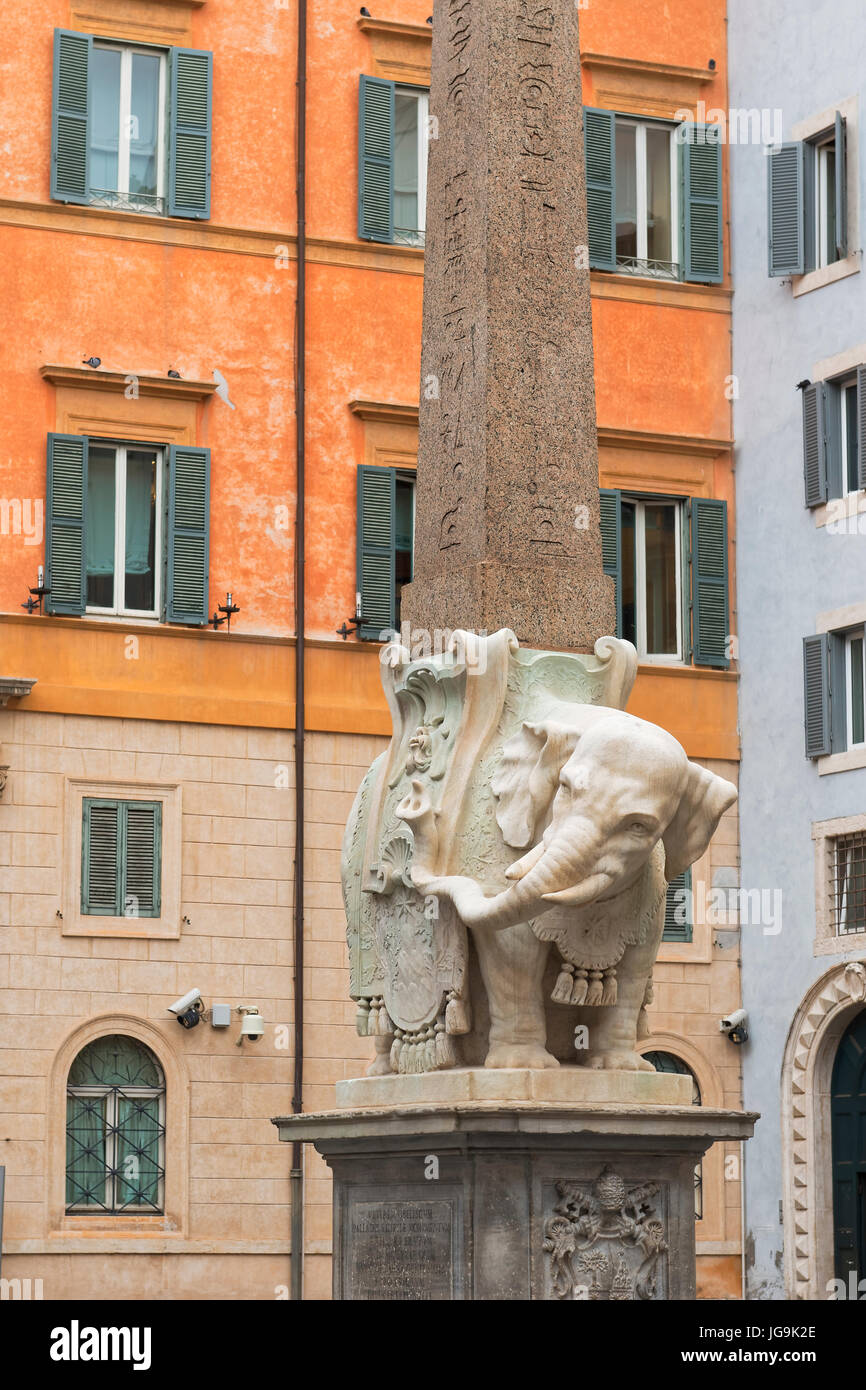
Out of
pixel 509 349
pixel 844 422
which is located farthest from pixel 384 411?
pixel 509 349

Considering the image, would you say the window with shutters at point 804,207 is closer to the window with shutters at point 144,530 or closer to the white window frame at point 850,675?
the white window frame at point 850,675

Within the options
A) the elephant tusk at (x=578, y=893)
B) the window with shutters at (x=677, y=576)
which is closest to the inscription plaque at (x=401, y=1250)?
the elephant tusk at (x=578, y=893)

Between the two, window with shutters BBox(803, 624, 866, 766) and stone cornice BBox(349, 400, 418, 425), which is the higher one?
stone cornice BBox(349, 400, 418, 425)

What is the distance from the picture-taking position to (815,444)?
22672 millimetres

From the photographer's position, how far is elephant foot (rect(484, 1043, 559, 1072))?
9945 mm

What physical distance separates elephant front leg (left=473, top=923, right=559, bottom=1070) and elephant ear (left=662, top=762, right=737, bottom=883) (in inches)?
25.5

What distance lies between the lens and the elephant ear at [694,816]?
10.2 meters

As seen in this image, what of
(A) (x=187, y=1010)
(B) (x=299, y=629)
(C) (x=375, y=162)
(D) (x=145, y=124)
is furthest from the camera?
(C) (x=375, y=162)

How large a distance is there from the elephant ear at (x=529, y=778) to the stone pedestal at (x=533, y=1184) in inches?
35.8

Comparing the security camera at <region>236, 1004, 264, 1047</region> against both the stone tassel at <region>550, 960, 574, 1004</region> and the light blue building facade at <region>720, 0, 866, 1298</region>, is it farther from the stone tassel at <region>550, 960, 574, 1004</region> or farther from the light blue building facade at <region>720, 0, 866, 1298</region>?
the stone tassel at <region>550, 960, 574, 1004</region>

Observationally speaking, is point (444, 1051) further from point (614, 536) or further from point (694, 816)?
point (614, 536)

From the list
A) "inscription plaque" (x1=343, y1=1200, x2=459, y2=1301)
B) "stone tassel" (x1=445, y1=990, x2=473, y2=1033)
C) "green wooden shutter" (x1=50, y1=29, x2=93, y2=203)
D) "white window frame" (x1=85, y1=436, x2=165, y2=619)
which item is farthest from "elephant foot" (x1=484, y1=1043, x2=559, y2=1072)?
"green wooden shutter" (x1=50, y1=29, x2=93, y2=203)

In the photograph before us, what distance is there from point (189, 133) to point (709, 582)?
5764 millimetres
